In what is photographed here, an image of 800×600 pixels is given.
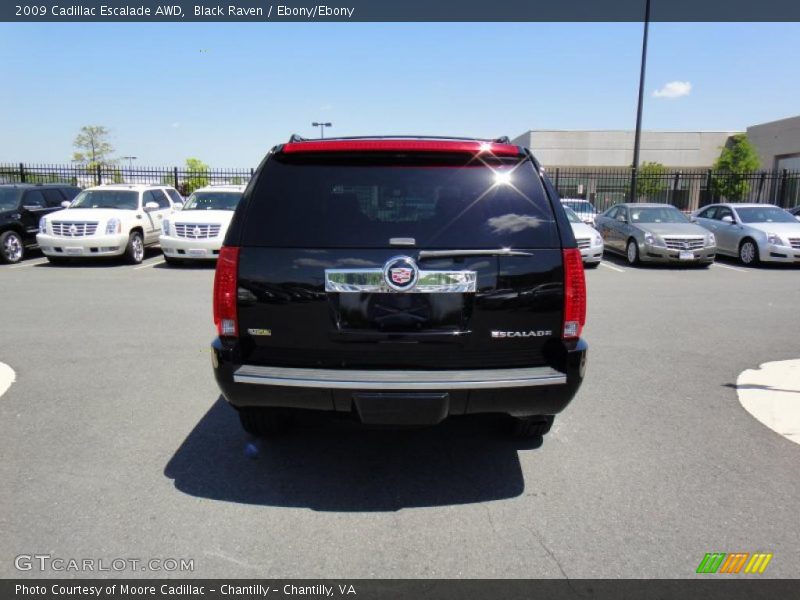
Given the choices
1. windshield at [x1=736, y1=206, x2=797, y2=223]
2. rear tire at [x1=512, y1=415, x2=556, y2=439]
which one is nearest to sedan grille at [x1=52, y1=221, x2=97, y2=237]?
rear tire at [x1=512, y1=415, x2=556, y2=439]

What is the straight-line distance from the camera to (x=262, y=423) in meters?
4.07

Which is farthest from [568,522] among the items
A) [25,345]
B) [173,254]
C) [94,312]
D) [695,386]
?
[173,254]

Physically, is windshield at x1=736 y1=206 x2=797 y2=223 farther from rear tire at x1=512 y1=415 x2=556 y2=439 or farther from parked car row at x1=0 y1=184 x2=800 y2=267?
rear tire at x1=512 y1=415 x2=556 y2=439

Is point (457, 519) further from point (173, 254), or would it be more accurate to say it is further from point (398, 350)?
point (173, 254)

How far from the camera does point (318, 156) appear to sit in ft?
11.3

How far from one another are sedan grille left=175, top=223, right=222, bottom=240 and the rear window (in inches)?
410

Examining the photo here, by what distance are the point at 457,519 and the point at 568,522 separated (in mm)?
589

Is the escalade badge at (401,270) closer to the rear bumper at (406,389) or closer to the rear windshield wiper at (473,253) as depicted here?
the rear windshield wiper at (473,253)

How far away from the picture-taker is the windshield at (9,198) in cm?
1411

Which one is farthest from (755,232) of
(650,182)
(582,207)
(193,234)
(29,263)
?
(650,182)

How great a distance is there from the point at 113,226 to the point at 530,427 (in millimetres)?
12193

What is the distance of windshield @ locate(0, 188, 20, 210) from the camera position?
1411 centimetres

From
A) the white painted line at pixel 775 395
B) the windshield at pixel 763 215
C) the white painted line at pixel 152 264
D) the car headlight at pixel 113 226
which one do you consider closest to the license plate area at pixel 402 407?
the white painted line at pixel 775 395

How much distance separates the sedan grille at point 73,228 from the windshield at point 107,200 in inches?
52.1
